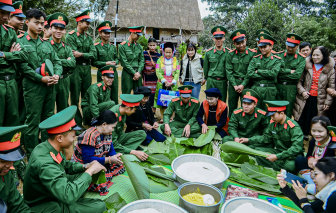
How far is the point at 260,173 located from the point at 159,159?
136 cm

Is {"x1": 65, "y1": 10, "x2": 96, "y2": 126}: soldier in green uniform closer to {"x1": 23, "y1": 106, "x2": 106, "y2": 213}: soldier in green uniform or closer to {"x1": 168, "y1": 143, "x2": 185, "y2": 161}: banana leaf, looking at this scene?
{"x1": 168, "y1": 143, "x2": 185, "y2": 161}: banana leaf

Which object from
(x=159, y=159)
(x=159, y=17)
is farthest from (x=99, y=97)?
(x=159, y=17)

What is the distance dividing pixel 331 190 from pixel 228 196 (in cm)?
93

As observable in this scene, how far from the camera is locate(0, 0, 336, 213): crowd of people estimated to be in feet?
6.60

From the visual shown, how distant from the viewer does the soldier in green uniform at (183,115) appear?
4.51 meters

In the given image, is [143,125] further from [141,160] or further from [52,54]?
[52,54]

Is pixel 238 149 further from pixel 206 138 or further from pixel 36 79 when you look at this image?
pixel 36 79

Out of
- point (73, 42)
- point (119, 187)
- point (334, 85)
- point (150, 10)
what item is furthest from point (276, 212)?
point (150, 10)

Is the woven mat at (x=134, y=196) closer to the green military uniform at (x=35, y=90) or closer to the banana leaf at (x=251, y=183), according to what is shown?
the banana leaf at (x=251, y=183)

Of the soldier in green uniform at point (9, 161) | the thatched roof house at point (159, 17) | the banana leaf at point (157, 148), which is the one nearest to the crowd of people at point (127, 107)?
the soldier in green uniform at point (9, 161)

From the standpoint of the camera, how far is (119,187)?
9.21 ft

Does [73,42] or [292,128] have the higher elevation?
[73,42]

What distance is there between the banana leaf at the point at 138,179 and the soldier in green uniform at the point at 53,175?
51 centimetres

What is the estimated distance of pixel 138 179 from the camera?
8.25 feet
